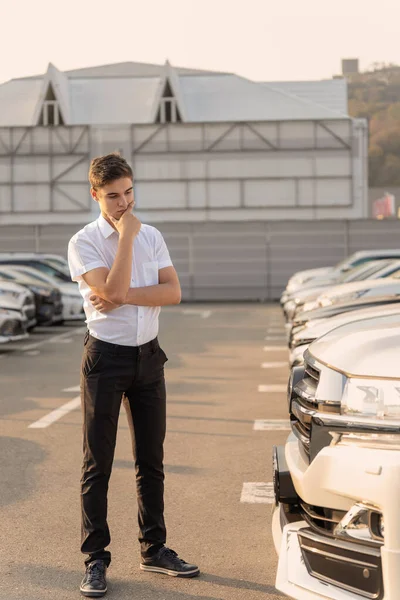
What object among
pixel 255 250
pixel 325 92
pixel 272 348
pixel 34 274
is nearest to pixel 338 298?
pixel 272 348

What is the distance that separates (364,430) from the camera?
11.3 feet

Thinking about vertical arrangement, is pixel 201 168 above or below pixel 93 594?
above

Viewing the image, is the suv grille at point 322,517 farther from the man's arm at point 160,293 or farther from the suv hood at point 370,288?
the suv hood at point 370,288

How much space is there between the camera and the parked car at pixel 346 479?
3357 millimetres

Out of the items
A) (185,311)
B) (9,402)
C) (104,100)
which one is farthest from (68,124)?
(9,402)

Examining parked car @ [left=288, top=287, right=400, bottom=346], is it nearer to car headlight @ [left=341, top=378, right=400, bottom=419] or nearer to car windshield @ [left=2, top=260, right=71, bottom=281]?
car headlight @ [left=341, top=378, right=400, bottom=419]

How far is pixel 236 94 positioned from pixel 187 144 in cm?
926

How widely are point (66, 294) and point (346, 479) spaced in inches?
825

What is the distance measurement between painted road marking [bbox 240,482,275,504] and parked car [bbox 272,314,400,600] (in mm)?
2389

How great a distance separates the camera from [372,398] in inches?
138

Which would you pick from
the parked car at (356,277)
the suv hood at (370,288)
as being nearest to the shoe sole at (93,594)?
the suv hood at (370,288)

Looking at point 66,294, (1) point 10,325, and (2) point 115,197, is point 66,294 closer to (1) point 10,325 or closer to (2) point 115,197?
(1) point 10,325

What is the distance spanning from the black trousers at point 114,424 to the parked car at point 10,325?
11.7 meters

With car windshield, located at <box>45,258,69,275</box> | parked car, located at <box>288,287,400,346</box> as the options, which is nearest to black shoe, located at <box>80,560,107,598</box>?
parked car, located at <box>288,287,400,346</box>
